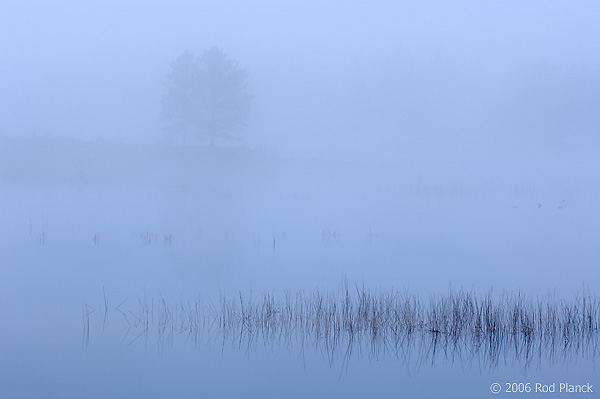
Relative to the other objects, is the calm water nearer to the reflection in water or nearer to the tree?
the reflection in water

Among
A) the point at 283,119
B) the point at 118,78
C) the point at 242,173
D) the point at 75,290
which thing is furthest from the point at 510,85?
the point at 75,290

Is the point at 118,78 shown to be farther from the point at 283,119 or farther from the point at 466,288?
the point at 466,288

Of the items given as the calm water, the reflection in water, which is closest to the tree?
the calm water

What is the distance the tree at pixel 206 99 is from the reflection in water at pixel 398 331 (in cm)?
3067

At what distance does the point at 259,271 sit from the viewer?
1294 cm

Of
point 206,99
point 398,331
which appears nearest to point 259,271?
point 398,331

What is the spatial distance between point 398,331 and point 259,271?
515cm

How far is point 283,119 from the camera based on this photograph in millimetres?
50125

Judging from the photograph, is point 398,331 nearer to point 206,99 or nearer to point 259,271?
point 259,271

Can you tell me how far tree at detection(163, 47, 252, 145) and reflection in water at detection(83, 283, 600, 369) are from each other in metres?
30.7

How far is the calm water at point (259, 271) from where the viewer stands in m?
7.15

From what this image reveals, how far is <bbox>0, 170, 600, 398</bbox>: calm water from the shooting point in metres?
7.15

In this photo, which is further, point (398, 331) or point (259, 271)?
point (259, 271)

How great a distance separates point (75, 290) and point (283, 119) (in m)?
40.0
